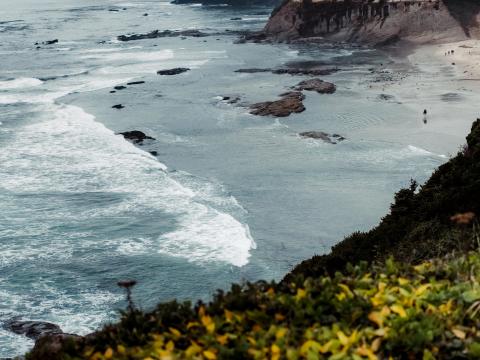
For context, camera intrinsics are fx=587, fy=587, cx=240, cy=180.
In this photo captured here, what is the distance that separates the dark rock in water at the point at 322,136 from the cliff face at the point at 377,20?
4400 centimetres

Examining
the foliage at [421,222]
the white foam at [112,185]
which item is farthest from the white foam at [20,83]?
the foliage at [421,222]

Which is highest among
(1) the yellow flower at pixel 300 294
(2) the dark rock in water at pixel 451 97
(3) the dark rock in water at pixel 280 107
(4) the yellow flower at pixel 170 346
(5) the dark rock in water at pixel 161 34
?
(5) the dark rock in water at pixel 161 34

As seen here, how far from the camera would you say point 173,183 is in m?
32.9

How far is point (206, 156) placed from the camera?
37.9 meters

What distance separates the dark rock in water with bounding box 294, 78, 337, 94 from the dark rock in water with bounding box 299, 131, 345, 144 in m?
14.9

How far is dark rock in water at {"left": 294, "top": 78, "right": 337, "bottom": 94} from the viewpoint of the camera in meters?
55.7

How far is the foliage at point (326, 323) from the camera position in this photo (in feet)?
18.2

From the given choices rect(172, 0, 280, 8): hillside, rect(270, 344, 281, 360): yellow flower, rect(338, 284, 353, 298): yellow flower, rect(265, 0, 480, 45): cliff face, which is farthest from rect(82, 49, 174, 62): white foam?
rect(270, 344, 281, 360): yellow flower

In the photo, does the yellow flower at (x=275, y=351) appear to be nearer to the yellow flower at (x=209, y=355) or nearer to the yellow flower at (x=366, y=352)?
the yellow flower at (x=209, y=355)

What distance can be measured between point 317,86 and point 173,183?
2852 centimetres

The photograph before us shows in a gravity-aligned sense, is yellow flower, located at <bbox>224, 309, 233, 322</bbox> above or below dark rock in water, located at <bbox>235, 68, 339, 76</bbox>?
above

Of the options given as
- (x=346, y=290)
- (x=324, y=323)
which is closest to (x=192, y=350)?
(x=324, y=323)

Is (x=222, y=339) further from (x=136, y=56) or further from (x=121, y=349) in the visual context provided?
(x=136, y=56)

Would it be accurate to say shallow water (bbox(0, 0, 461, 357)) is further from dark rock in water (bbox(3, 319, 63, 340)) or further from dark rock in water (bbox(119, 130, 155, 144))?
dark rock in water (bbox(119, 130, 155, 144))
